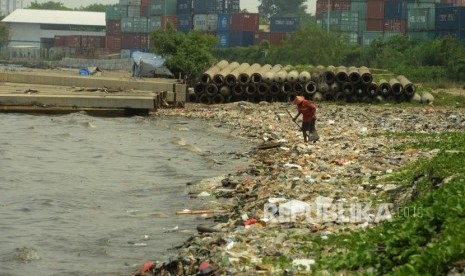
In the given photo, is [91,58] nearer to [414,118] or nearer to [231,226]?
[414,118]

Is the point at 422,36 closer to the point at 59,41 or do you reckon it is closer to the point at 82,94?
the point at 82,94

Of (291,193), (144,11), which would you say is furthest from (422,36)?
(291,193)

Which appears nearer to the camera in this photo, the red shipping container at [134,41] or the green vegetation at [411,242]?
the green vegetation at [411,242]

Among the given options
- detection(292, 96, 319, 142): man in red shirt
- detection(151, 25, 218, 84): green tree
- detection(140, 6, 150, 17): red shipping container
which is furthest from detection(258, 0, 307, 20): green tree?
detection(292, 96, 319, 142): man in red shirt

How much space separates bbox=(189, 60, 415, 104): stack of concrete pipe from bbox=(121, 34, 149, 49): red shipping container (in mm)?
78463

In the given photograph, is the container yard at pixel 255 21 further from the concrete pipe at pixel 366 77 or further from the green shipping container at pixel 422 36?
the concrete pipe at pixel 366 77

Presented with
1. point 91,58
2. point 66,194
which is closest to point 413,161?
point 66,194

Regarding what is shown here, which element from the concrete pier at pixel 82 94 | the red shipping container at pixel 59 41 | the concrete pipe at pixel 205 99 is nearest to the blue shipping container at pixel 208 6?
the red shipping container at pixel 59 41

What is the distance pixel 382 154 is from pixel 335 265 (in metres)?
10.6

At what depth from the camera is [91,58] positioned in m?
124

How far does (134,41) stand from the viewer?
124875 millimetres

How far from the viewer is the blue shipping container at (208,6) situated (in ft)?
378

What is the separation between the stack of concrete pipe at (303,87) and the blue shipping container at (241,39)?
222 feet

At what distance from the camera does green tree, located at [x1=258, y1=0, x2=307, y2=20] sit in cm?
18050
